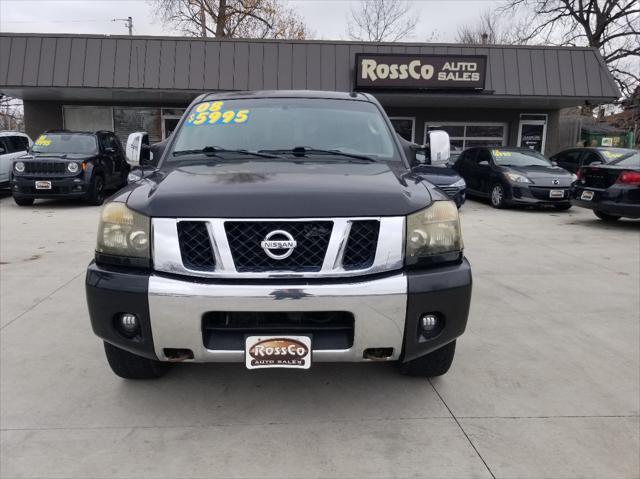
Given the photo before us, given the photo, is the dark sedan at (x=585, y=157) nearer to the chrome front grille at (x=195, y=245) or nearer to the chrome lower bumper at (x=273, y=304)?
the chrome lower bumper at (x=273, y=304)

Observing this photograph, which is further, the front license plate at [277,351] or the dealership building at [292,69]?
the dealership building at [292,69]

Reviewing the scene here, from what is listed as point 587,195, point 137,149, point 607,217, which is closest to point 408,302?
point 137,149

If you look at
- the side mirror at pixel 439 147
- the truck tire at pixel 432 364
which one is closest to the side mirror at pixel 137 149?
the side mirror at pixel 439 147

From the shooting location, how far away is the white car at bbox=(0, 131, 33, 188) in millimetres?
12281

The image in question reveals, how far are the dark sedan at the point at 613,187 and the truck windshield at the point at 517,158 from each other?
242 centimetres

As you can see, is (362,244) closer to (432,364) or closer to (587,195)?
(432,364)

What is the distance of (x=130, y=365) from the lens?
9.75ft

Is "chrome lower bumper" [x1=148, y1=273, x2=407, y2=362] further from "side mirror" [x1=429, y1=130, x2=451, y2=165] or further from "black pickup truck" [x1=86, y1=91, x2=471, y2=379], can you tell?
"side mirror" [x1=429, y1=130, x2=451, y2=165]

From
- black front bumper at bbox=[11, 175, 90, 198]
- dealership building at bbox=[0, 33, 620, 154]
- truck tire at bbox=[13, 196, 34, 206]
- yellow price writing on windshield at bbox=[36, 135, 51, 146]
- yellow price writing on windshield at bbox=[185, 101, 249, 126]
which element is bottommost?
truck tire at bbox=[13, 196, 34, 206]

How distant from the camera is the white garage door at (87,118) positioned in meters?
16.5

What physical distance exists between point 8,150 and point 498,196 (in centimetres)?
1190

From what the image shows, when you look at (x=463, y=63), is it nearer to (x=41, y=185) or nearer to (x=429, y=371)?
(x=41, y=185)

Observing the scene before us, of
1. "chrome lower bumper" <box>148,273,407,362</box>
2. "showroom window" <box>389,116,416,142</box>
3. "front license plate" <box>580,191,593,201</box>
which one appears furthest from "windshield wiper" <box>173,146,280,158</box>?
"showroom window" <box>389,116,416,142</box>

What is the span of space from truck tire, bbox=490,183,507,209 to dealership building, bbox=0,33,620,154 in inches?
156
